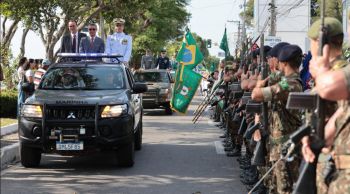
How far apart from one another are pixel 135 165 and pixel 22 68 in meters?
6.66

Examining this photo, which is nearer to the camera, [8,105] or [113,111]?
[113,111]

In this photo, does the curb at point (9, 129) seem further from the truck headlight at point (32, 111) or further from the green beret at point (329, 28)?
the green beret at point (329, 28)

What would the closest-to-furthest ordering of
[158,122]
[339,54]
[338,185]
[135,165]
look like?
[338,185], [339,54], [135,165], [158,122]

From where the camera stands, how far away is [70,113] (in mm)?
9070

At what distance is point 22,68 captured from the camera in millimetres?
15539

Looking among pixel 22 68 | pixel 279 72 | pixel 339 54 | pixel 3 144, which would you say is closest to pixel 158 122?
pixel 22 68

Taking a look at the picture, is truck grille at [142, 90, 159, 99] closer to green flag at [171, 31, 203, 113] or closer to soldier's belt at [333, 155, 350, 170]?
green flag at [171, 31, 203, 113]

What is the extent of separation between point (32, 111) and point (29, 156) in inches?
31.3

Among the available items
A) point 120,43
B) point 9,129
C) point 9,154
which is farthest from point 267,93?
point 120,43

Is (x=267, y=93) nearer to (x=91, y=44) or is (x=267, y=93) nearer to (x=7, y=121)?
(x=91, y=44)

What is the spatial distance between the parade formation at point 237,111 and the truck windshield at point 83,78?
2 cm

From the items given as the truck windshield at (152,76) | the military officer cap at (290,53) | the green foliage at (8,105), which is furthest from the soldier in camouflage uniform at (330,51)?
the truck windshield at (152,76)

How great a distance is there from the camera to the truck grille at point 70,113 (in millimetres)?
9039

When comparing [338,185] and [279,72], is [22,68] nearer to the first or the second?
[279,72]
